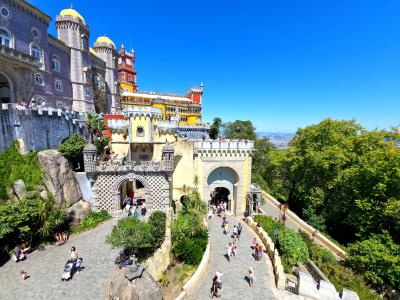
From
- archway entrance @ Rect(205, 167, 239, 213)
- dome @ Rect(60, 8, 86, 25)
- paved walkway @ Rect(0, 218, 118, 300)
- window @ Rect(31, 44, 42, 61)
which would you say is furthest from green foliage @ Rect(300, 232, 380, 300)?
dome @ Rect(60, 8, 86, 25)

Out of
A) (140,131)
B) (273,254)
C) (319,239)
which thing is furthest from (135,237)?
(319,239)

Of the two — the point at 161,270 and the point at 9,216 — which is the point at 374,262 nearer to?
the point at 161,270

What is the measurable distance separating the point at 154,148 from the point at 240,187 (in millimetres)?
11378

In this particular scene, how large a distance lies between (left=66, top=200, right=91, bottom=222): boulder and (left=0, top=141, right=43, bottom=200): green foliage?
11.2 feet

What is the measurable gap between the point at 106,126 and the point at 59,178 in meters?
10.7

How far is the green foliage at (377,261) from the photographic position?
55.9 feet

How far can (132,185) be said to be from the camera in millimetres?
25031

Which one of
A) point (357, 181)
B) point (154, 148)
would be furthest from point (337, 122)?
point (154, 148)

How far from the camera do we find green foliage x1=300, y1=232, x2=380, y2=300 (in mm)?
15480

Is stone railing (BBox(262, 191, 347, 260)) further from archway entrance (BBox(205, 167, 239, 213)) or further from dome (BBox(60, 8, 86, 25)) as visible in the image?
dome (BBox(60, 8, 86, 25))

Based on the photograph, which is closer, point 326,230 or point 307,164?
point 326,230

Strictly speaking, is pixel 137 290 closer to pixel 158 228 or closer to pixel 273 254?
pixel 158 228

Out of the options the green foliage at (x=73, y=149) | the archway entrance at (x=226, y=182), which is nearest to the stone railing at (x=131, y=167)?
the green foliage at (x=73, y=149)

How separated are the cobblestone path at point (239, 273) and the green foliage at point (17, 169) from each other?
1582cm
